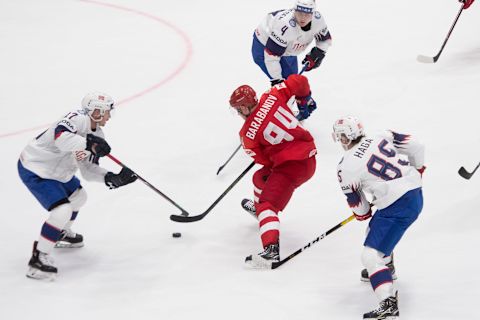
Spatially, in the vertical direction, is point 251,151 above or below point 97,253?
above

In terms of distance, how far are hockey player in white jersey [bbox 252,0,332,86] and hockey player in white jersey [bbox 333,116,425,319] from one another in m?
1.85

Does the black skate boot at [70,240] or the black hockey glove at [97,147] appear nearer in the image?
the black hockey glove at [97,147]

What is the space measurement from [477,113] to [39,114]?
11.4 ft

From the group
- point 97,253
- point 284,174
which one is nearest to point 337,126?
point 284,174

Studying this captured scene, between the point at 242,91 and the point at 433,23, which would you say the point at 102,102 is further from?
the point at 433,23

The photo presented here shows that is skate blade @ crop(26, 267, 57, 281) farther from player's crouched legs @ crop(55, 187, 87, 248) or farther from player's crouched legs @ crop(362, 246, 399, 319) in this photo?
player's crouched legs @ crop(362, 246, 399, 319)

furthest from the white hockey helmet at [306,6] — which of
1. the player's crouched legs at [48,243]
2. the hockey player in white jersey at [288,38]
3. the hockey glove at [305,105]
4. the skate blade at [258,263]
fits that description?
the player's crouched legs at [48,243]

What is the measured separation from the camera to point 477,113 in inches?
244

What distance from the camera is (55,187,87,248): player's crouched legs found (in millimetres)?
4719

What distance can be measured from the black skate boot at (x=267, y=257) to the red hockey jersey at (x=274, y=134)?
492 mm

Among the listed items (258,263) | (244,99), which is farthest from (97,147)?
(258,263)

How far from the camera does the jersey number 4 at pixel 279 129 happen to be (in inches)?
181

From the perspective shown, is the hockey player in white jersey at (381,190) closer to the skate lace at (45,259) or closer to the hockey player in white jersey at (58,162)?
the hockey player in white jersey at (58,162)

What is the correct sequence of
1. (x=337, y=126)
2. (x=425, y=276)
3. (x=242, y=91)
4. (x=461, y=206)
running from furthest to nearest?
(x=461, y=206) < (x=242, y=91) < (x=425, y=276) < (x=337, y=126)
